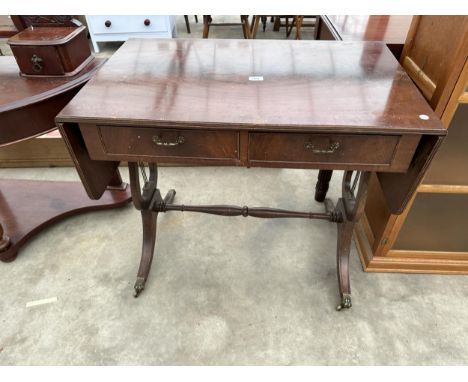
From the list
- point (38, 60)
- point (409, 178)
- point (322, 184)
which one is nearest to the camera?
point (409, 178)

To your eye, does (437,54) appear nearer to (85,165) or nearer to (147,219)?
(85,165)

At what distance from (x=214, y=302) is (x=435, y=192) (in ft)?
3.61

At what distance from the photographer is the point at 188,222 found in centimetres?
199

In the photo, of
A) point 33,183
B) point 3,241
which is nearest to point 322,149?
point 3,241

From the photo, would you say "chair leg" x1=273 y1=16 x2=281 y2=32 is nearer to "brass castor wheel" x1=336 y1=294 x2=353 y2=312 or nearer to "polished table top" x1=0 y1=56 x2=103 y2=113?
"polished table top" x1=0 y1=56 x2=103 y2=113

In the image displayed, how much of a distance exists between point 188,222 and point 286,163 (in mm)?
1092

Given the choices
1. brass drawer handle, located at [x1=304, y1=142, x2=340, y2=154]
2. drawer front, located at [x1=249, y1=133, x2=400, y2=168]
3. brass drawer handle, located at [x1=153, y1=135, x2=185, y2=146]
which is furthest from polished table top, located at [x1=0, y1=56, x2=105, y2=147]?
brass drawer handle, located at [x1=304, y1=142, x2=340, y2=154]

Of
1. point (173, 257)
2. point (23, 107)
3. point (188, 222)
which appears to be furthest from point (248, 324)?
point (23, 107)

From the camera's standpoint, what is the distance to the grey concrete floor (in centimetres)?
139

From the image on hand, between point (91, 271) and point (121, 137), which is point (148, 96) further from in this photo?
point (91, 271)

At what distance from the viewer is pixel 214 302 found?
5.16 feet

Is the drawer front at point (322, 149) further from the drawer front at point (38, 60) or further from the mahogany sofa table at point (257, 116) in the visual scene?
the drawer front at point (38, 60)

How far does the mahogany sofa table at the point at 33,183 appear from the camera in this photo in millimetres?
1212

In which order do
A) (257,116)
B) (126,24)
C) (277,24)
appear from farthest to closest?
(277,24) → (126,24) → (257,116)
